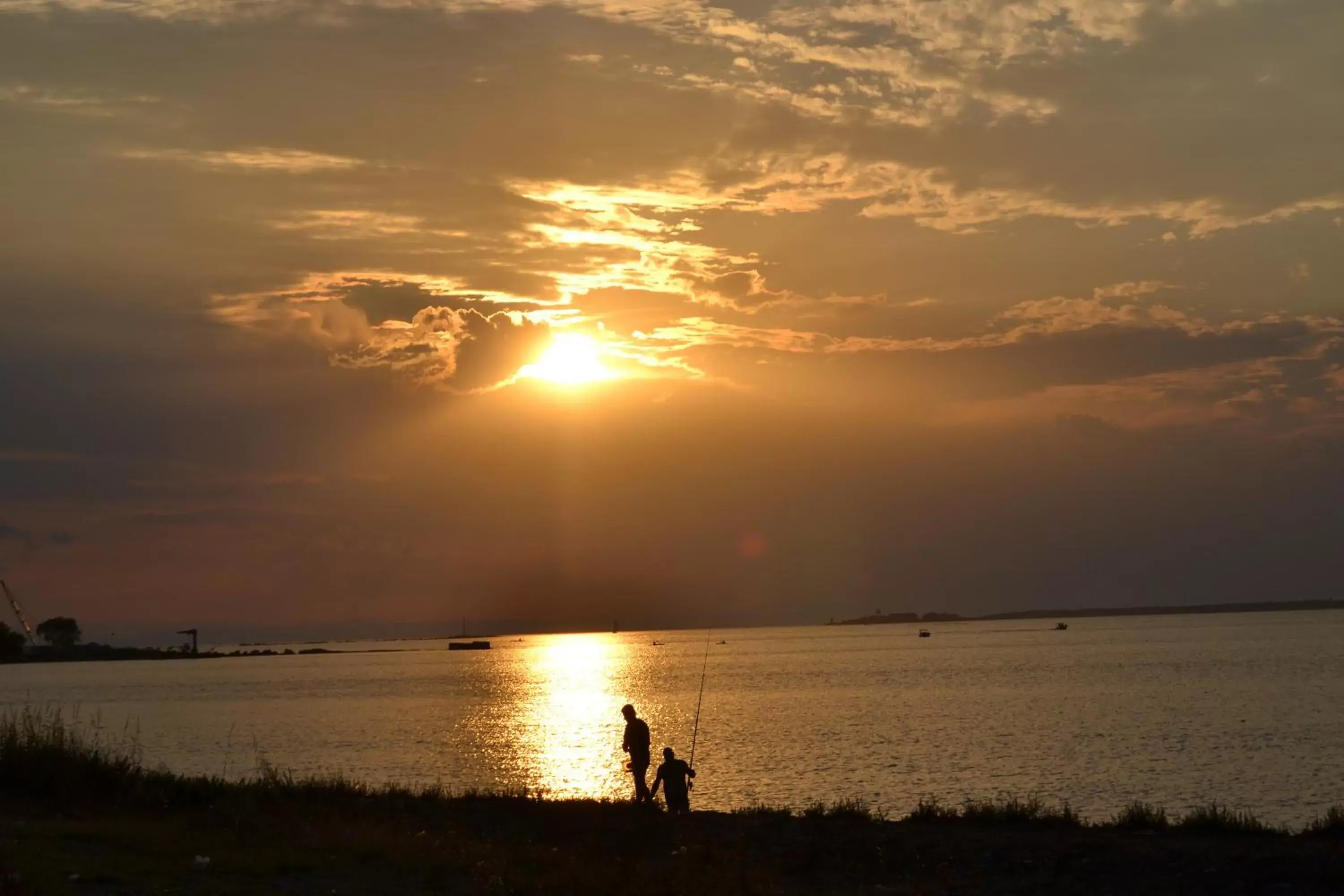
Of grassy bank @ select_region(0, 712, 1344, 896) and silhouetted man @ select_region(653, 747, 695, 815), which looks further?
silhouetted man @ select_region(653, 747, 695, 815)

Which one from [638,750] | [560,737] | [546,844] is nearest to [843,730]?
[560,737]

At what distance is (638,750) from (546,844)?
15.8ft

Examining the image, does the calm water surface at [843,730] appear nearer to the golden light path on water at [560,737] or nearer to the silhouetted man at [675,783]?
the golden light path on water at [560,737]

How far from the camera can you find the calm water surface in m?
37.8

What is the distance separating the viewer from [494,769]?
47031 mm

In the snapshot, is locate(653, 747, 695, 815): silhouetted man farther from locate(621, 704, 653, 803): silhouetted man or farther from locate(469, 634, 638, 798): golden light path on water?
locate(469, 634, 638, 798): golden light path on water

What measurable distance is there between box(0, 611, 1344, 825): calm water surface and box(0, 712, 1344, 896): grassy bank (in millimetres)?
9099

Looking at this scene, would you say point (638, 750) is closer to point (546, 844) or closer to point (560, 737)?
point (546, 844)

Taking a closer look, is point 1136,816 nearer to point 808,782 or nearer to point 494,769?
point 808,782

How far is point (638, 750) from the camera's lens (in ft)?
87.3

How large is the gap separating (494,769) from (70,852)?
30237 mm

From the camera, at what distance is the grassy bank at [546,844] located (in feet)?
55.7

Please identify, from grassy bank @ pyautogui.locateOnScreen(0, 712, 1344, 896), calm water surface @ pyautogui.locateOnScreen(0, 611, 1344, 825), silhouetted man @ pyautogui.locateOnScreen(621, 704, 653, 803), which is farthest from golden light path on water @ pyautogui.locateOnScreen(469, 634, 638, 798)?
grassy bank @ pyautogui.locateOnScreen(0, 712, 1344, 896)

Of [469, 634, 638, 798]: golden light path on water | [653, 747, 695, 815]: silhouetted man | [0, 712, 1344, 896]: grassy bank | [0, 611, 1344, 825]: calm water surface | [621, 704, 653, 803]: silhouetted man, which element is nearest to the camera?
[0, 712, 1344, 896]: grassy bank
